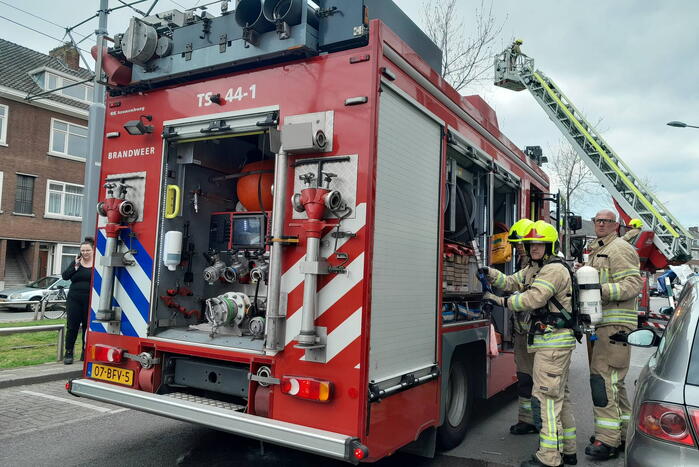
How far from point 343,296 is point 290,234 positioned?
55 cm

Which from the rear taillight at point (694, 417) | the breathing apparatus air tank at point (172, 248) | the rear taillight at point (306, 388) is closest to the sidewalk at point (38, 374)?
the breathing apparatus air tank at point (172, 248)

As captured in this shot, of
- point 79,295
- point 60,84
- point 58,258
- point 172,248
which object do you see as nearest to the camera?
point 172,248

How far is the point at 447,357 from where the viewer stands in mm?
4281

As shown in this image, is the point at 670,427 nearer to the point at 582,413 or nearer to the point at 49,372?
the point at 582,413

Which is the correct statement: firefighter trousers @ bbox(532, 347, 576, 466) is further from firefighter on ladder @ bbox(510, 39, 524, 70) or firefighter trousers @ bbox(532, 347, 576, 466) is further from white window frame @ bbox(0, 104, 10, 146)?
white window frame @ bbox(0, 104, 10, 146)

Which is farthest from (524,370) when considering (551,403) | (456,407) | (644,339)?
(644,339)

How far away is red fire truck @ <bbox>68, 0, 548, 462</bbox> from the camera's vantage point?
10.9ft

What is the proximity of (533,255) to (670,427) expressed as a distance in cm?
259

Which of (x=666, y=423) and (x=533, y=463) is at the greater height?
(x=666, y=423)

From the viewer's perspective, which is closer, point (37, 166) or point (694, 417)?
point (694, 417)

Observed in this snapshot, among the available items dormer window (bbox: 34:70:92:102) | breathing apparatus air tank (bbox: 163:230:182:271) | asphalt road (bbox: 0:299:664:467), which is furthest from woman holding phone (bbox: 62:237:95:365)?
dormer window (bbox: 34:70:92:102)

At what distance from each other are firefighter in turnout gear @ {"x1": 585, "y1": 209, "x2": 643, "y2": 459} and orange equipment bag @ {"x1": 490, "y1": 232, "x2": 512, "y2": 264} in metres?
1.09

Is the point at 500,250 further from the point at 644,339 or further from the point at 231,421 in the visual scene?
the point at 231,421

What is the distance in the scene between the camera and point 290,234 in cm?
353
